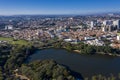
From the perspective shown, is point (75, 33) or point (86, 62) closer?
point (86, 62)

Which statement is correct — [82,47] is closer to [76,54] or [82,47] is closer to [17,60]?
[76,54]

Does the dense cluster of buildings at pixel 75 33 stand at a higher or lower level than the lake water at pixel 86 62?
higher

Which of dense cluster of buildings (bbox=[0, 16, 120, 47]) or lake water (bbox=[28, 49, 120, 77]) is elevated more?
dense cluster of buildings (bbox=[0, 16, 120, 47])

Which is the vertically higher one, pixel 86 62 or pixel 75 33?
pixel 75 33

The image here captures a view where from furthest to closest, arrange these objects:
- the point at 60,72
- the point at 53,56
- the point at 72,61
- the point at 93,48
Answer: the point at 93,48 → the point at 53,56 → the point at 72,61 → the point at 60,72

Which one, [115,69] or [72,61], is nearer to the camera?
[115,69]

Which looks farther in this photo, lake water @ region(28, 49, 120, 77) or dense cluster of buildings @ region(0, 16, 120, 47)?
dense cluster of buildings @ region(0, 16, 120, 47)

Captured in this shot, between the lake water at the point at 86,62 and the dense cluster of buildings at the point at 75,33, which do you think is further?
the dense cluster of buildings at the point at 75,33

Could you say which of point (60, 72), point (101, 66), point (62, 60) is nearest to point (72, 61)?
point (62, 60)
